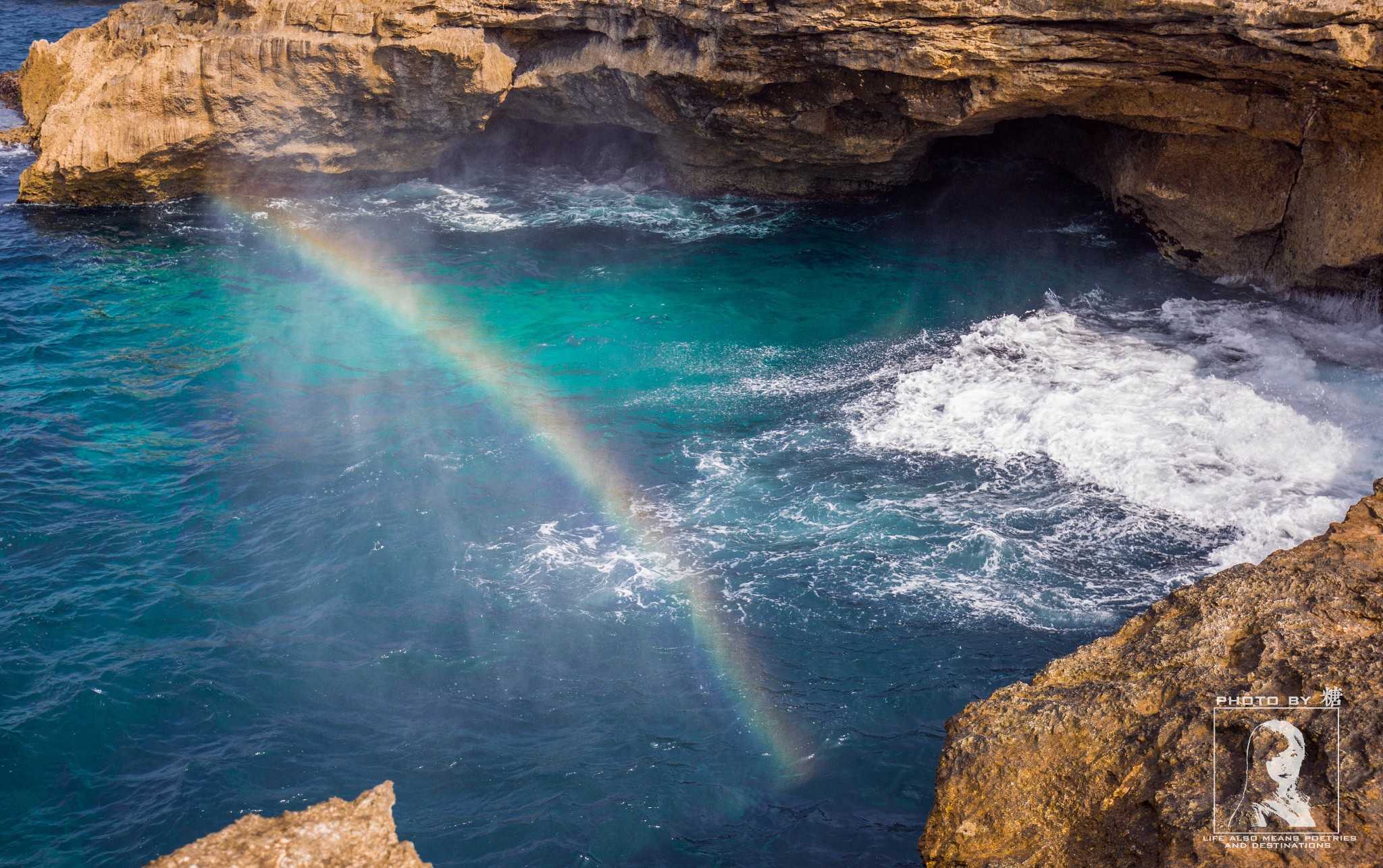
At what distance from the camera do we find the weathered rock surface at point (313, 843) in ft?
11.6

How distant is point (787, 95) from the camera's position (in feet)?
50.0

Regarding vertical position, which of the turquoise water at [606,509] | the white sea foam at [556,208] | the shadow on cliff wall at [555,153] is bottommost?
the turquoise water at [606,509]

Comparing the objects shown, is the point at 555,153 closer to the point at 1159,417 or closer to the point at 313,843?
the point at 1159,417

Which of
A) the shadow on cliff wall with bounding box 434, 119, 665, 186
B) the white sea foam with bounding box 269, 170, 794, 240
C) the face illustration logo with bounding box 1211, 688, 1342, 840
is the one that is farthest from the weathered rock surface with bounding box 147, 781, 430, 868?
the shadow on cliff wall with bounding box 434, 119, 665, 186

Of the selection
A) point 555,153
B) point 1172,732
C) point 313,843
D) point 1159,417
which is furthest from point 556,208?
point 313,843

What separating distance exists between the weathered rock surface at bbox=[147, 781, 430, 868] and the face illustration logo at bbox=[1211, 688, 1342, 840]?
3802mm

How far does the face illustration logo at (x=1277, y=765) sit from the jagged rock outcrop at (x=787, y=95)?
897 cm

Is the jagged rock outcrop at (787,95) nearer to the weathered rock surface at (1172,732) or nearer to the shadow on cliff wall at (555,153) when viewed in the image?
the shadow on cliff wall at (555,153)

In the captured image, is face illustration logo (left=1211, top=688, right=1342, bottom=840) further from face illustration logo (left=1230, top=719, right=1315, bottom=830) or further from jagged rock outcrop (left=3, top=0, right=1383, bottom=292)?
jagged rock outcrop (left=3, top=0, right=1383, bottom=292)

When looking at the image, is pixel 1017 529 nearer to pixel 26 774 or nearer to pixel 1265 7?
pixel 1265 7

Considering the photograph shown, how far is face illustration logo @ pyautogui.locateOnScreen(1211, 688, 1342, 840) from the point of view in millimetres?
4074

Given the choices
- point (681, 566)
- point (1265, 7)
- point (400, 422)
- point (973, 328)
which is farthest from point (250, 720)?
point (1265, 7)

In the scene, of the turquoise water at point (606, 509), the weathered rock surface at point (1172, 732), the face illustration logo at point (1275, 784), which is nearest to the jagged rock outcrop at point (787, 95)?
the turquoise water at point (606, 509)

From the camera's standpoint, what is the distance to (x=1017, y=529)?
371 inches
